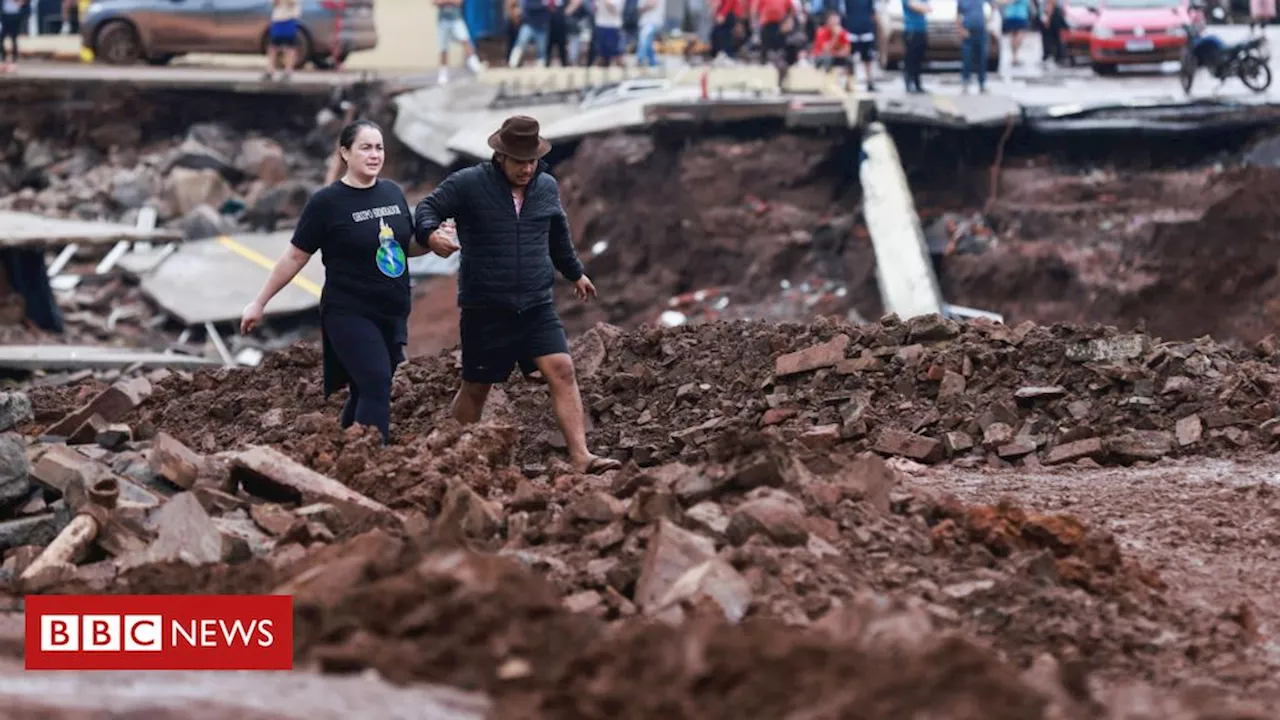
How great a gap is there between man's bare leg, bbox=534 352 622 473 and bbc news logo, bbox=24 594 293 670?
341 cm

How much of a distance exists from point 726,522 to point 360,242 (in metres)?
2.76

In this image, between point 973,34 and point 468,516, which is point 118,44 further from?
point 468,516

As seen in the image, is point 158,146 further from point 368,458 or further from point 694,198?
point 368,458

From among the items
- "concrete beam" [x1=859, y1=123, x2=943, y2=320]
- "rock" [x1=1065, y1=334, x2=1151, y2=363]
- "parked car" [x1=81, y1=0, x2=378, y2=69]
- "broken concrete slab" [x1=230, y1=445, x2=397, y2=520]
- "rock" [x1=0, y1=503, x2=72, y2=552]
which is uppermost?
"broken concrete slab" [x1=230, y1=445, x2=397, y2=520]

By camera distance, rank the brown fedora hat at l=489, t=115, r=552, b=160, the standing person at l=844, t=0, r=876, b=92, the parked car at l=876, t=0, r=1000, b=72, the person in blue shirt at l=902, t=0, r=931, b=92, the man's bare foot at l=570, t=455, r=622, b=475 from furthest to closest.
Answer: the parked car at l=876, t=0, r=1000, b=72, the standing person at l=844, t=0, r=876, b=92, the person in blue shirt at l=902, t=0, r=931, b=92, the man's bare foot at l=570, t=455, r=622, b=475, the brown fedora hat at l=489, t=115, r=552, b=160

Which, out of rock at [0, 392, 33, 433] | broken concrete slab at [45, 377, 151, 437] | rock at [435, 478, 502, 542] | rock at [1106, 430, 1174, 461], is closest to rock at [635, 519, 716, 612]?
rock at [435, 478, 502, 542]

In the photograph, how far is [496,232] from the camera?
8.95 metres

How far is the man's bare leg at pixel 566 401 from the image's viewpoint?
916cm

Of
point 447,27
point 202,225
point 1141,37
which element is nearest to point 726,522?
point 202,225

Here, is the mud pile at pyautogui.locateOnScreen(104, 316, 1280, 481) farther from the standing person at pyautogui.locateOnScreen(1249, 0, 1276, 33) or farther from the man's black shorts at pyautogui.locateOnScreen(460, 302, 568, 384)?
the standing person at pyautogui.locateOnScreen(1249, 0, 1276, 33)

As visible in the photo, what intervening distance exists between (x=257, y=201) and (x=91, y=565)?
63.0ft

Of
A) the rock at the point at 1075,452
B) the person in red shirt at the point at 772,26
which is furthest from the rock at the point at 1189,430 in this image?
the person in red shirt at the point at 772,26

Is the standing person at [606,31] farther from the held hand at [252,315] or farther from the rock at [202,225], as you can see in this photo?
the held hand at [252,315]

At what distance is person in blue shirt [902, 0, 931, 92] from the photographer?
76.0 feet
